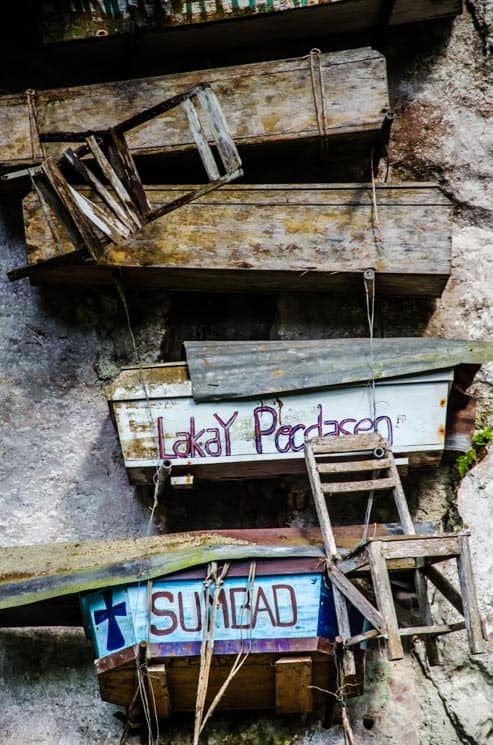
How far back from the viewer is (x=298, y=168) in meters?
5.67

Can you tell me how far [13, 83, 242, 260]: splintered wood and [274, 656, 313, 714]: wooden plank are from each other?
226cm

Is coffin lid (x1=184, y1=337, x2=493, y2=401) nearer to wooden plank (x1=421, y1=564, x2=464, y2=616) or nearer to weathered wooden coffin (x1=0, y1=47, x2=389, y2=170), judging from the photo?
wooden plank (x1=421, y1=564, x2=464, y2=616)

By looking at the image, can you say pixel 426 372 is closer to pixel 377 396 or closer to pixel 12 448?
pixel 377 396

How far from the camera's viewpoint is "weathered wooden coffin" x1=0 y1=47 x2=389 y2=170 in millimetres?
5289

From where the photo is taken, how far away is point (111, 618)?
4359 millimetres

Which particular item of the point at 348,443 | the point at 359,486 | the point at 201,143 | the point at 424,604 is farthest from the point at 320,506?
the point at 201,143

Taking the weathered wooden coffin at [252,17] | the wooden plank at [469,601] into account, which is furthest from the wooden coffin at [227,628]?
the weathered wooden coffin at [252,17]

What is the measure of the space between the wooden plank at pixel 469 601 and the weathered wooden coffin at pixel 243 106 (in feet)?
8.27

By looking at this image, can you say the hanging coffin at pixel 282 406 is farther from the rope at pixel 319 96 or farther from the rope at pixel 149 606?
the rope at pixel 319 96

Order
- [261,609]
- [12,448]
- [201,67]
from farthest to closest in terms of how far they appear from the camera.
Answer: [201,67]
[12,448]
[261,609]

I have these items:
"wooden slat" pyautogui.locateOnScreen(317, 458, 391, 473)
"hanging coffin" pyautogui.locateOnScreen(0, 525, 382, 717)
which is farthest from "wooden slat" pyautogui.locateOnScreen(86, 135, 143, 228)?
"hanging coffin" pyautogui.locateOnScreen(0, 525, 382, 717)

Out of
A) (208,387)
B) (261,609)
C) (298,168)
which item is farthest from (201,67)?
(261,609)

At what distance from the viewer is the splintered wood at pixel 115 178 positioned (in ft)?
15.3

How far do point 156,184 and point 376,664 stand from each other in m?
3.04
